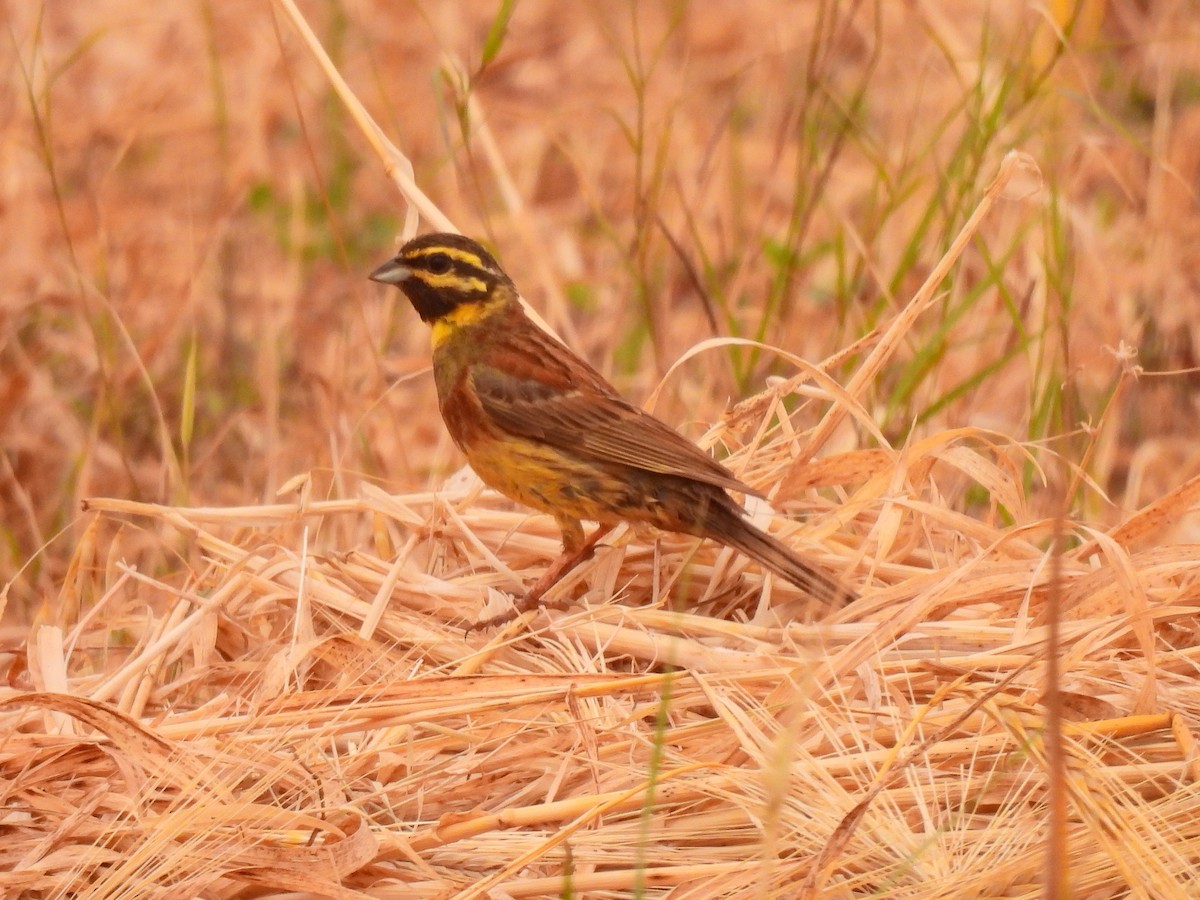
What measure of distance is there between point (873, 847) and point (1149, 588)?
1.12 m

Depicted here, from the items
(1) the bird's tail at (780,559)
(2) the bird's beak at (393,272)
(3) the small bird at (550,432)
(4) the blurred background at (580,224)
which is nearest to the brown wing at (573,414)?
(3) the small bird at (550,432)

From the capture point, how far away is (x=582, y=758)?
3.07 meters

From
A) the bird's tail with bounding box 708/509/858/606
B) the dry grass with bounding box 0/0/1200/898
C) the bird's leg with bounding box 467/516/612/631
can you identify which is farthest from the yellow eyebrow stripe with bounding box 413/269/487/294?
the bird's tail with bounding box 708/509/858/606

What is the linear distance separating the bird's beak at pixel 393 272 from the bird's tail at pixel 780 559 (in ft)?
→ 4.33

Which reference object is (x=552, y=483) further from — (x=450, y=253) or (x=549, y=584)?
(x=450, y=253)

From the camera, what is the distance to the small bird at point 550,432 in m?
3.91

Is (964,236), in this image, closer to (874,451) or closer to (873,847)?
(874,451)

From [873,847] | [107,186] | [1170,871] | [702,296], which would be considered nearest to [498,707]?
[873,847]

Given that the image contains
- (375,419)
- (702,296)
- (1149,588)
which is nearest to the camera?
(1149,588)

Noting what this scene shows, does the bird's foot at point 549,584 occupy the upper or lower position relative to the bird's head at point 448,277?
lower

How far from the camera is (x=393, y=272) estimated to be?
4625mm

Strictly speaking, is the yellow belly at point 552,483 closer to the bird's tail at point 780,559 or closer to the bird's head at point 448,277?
the bird's tail at point 780,559

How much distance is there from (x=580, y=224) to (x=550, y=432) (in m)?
4.58

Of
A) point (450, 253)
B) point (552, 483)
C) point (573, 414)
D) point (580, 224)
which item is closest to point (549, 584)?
point (552, 483)
